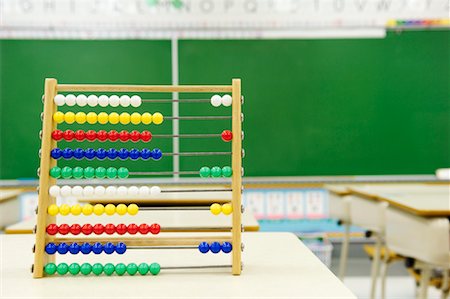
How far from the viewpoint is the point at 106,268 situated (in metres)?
1.51

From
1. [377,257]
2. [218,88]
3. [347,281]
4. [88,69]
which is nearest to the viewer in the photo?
[218,88]

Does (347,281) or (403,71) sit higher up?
(403,71)

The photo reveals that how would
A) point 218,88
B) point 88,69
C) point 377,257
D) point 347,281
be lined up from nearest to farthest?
1. point 218,88
2. point 377,257
3. point 347,281
4. point 88,69

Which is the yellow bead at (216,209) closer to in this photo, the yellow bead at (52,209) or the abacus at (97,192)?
the abacus at (97,192)

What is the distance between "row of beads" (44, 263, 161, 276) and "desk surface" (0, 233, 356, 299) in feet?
0.05

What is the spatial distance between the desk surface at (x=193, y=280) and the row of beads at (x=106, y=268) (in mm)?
16

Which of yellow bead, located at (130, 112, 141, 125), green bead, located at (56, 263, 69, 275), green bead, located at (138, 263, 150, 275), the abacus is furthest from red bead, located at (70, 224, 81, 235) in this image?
yellow bead, located at (130, 112, 141, 125)

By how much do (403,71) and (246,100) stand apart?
1.59 meters

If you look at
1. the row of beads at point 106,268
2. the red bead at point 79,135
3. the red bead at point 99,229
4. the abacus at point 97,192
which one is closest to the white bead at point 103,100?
the abacus at point 97,192

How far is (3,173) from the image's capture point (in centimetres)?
554

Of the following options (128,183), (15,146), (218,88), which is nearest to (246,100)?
(128,183)

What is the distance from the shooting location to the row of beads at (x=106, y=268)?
150 centimetres

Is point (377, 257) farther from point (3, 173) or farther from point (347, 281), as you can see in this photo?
point (3, 173)

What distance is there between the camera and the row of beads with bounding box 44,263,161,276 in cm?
150
